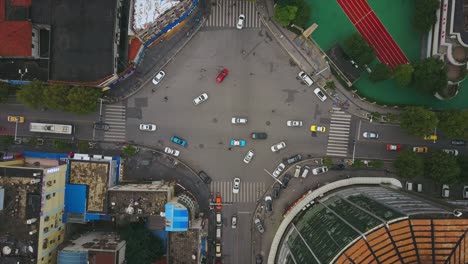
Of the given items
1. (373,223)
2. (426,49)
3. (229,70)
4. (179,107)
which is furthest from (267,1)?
(373,223)

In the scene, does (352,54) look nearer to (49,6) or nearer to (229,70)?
(229,70)

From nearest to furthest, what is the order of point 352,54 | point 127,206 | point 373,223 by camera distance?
point 373,223
point 127,206
point 352,54

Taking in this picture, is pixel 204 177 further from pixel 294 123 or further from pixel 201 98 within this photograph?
pixel 294 123

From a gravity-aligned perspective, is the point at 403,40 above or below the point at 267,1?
below

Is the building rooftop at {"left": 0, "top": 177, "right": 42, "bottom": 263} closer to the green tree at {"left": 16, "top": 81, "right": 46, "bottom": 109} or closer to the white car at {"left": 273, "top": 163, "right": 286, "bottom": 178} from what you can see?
the green tree at {"left": 16, "top": 81, "right": 46, "bottom": 109}

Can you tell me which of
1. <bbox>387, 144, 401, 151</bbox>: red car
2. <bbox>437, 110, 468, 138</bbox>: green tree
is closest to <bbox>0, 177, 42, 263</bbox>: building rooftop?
<bbox>387, 144, 401, 151</bbox>: red car

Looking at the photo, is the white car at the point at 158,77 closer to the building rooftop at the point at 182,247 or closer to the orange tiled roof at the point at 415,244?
the building rooftop at the point at 182,247
